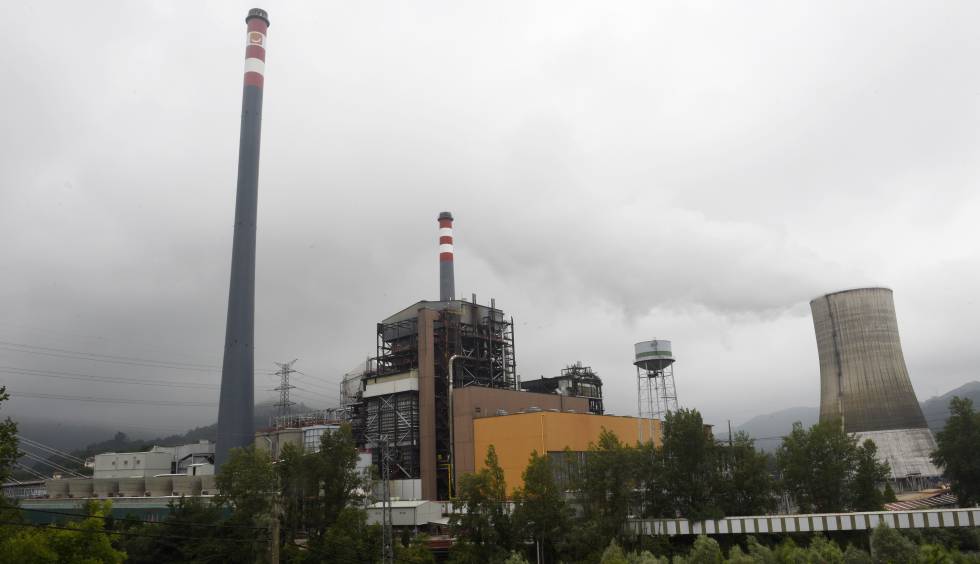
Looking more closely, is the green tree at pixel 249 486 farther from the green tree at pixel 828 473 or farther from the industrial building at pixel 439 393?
the green tree at pixel 828 473

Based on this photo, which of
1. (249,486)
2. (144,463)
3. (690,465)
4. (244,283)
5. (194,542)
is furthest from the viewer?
(144,463)

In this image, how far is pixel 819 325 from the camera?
5619 cm

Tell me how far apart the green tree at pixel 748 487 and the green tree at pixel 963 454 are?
13784mm

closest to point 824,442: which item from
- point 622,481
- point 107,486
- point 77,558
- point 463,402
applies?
point 622,481

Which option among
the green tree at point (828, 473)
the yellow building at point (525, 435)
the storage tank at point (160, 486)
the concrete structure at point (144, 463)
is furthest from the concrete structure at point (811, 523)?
the concrete structure at point (144, 463)

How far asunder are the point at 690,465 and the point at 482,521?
13304mm

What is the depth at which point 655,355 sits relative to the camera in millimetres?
57156

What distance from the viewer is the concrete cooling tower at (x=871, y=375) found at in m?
53.1

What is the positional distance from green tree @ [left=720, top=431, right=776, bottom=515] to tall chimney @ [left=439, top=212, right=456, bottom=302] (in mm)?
30849

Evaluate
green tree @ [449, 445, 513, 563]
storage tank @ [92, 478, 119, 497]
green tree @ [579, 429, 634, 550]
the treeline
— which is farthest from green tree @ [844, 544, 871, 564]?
storage tank @ [92, 478, 119, 497]

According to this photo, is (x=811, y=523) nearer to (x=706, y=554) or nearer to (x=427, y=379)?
(x=706, y=554)

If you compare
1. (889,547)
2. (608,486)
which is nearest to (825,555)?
(889,547)

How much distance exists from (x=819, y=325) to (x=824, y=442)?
1845cm

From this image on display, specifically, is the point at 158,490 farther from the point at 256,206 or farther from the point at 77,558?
the point at 77,558
